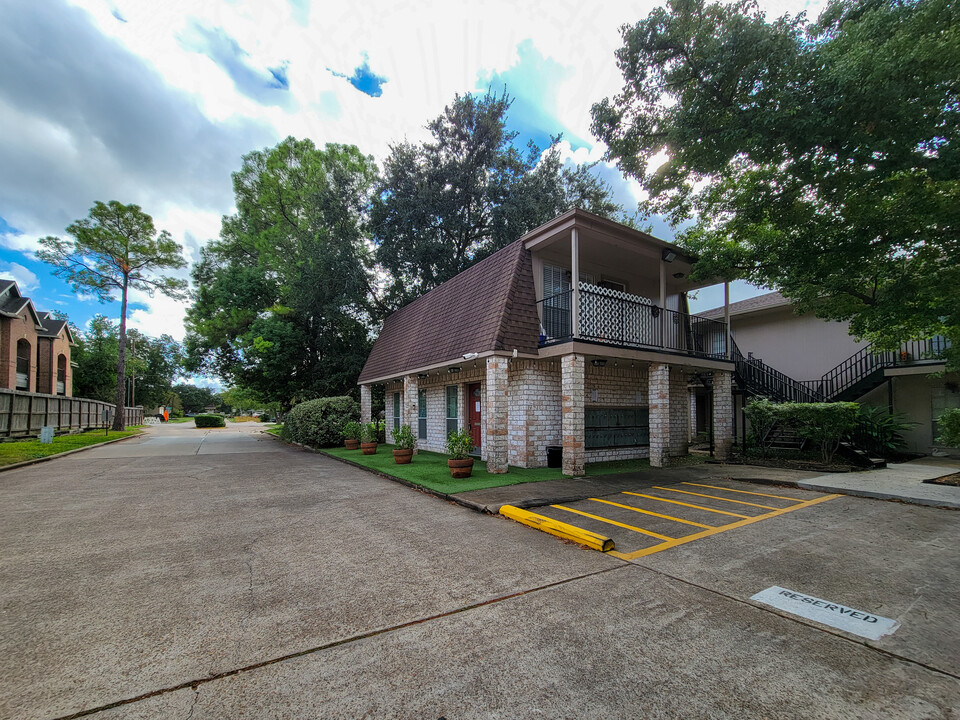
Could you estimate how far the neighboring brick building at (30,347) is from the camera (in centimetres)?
2600

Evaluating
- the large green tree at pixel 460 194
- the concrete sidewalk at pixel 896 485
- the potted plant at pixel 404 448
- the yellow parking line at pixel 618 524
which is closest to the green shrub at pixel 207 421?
the large green tree at pixel 460 194

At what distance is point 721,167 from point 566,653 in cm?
1004

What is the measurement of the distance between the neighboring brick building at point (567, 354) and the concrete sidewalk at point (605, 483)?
85cm

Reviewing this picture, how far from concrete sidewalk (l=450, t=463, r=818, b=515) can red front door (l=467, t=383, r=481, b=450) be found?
4102 millimetres

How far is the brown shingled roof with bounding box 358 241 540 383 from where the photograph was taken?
1020 centimetres

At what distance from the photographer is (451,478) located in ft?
29.1

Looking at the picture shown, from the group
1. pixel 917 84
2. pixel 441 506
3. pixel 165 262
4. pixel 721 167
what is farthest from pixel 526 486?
pixel 165 262

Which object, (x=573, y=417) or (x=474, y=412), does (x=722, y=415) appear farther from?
(x=474, y=412)

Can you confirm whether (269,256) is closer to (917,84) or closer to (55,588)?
(55,588)

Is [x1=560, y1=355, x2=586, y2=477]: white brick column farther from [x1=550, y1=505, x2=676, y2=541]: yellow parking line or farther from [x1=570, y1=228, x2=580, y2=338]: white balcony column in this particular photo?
[x1=550, y1=505, x2=676, y2=541]: yellow parking line

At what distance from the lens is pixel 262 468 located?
11453 millimetres

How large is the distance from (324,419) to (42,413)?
16767 mm

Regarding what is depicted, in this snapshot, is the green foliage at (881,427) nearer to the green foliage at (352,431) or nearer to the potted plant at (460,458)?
the potted plant at (460,458)

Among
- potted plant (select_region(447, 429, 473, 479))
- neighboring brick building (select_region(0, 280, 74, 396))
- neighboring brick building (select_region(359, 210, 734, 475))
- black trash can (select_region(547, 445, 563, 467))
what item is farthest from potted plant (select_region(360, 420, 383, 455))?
neighboring brick building (select_region(0, 280, 74, 396))
